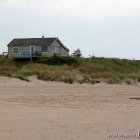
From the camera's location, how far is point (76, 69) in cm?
4406

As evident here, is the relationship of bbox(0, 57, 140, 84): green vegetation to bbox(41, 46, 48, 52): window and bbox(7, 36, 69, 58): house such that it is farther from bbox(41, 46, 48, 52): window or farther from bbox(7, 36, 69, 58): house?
bbox(41, 46, 48, 52): window

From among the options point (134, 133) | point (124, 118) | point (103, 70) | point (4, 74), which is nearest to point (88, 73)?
point (103, 70)

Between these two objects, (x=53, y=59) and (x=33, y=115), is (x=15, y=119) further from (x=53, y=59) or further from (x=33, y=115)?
(x=53, y=59)

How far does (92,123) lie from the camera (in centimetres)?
1275

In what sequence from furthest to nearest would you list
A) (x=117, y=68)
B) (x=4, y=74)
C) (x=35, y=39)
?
(x=35, y=39) → (x=117, y=68) → (x=4, y=74)

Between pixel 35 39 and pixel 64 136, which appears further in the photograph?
pixel 35 39

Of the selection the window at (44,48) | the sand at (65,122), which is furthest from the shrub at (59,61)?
the sand at (65,122)

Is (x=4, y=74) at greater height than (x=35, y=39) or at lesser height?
lesser

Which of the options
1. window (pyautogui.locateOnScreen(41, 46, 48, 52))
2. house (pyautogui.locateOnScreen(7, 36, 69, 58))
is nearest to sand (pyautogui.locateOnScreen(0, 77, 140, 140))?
house (pyautogui.locateOnScreen(7, 36, 69, 58))

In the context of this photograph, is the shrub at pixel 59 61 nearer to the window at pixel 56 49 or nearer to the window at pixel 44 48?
the window at pixel 44 48

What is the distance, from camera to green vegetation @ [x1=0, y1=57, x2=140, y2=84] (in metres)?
36.7

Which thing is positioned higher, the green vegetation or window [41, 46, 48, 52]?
window [41, 46, 48, 52]

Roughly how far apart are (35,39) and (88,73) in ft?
69.5

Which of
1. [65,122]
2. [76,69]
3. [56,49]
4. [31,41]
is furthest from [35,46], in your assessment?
[65,122]
